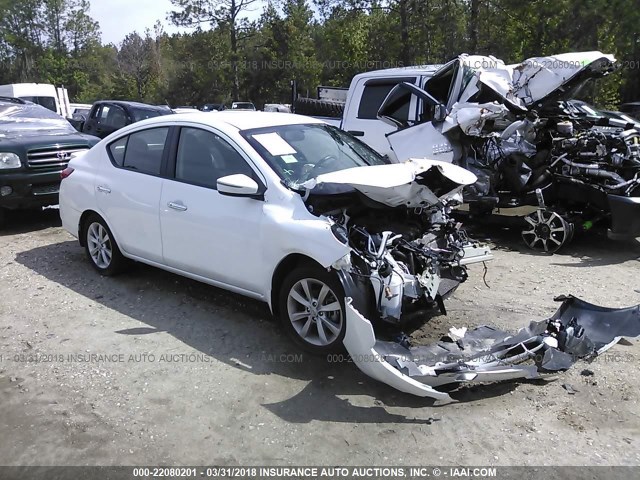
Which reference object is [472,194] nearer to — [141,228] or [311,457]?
[141,228]

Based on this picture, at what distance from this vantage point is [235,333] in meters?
4.80

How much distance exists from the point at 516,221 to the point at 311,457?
5619mm

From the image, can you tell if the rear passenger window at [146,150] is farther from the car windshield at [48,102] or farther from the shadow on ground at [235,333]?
the car windshield at [48,102]

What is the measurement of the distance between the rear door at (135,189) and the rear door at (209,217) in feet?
0.60

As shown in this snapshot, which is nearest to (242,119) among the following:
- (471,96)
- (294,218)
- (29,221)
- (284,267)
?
(294,218)

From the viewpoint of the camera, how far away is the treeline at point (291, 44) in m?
19.5

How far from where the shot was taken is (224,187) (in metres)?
4.35

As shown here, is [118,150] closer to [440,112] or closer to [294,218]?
[294,218]

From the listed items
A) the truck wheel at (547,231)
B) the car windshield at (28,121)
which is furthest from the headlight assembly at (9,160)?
the truck wheel at (547,231)

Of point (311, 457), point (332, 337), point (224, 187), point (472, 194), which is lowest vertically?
point (311, 457)

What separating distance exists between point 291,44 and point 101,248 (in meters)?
34.2

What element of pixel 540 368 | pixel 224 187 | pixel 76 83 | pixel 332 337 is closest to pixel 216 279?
pixel 224 187

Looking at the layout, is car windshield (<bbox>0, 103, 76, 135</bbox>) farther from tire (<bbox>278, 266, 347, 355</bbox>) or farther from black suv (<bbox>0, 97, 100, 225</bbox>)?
tire (<bbox>278, 266, 347, 355</bbox>)

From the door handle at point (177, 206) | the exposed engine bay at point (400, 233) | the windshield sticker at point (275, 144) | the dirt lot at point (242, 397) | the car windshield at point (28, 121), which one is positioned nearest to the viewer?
the dirt lot at point (242, 397)
